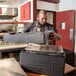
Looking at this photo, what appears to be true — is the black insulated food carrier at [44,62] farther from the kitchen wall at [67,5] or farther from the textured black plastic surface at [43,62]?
the kitchen wall at [67,5]

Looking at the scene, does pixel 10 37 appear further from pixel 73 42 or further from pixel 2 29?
pixel 73 42

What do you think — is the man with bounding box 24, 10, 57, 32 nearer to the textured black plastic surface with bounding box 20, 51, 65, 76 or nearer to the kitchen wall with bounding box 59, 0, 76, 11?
the textured black plastic surface with bounding box 20, 51, 65, 76

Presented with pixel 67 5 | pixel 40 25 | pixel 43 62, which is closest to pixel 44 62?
pixel 43 62

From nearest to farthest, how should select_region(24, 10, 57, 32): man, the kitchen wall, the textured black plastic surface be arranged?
the textured black plastic surface < select_region(24, 10, 57, 32): man < the kitchen wall

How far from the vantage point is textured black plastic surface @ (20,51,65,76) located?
78cm

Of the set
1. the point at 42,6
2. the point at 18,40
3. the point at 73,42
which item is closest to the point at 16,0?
the point at 42,6

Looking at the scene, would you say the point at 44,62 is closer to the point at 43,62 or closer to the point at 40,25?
the point at 43,62

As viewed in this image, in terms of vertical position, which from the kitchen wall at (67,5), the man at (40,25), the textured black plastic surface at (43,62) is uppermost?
the kitchen wall at (67,5)

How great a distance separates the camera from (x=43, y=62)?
2.62 feet

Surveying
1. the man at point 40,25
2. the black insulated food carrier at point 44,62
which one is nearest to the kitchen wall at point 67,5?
the man at point 40,25

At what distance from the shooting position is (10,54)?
1012 millimetres

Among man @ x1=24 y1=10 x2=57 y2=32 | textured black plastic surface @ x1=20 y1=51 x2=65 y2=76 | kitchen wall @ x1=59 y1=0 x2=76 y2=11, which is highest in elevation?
kitchen wall @ x1=59 y1=0 x2=76 y2=11

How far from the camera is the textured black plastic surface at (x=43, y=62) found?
2.55ft

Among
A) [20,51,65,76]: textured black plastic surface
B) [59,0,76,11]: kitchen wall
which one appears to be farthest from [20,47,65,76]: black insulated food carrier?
[59,0,76,11]: kitchen wall
